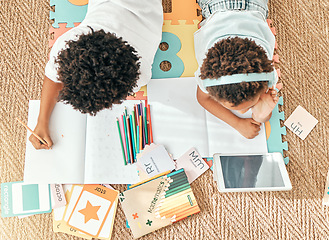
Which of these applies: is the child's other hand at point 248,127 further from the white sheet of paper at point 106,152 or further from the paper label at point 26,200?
the paper label at point 26,200

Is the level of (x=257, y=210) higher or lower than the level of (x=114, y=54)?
lower

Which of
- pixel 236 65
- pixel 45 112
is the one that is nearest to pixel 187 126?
pixel 236 65

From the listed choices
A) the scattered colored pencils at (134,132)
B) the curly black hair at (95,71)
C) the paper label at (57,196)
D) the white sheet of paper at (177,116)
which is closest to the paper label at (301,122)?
the white sheet of paper at (177,116)

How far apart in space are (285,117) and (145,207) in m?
0.49

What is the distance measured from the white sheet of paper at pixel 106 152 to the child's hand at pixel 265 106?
1.12 ft

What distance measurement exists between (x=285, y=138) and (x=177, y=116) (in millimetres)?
326

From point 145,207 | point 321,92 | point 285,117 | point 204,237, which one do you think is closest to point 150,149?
point 145,207

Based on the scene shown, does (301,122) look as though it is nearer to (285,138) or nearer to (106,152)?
(285,138)

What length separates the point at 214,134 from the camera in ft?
2.67

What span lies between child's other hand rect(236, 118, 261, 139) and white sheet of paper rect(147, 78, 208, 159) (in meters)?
0.10

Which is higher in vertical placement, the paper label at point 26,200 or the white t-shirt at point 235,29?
the white t-shirt at point 235,29

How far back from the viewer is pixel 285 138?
2.71 ft

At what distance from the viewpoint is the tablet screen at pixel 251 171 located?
2.46 ft

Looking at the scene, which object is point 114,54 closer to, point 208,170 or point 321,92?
point 208,170
